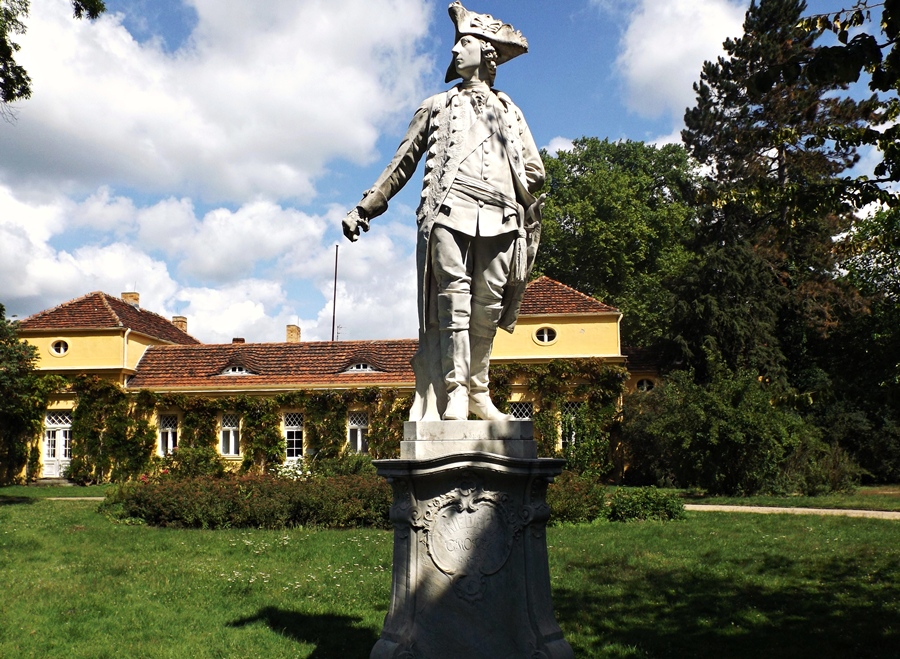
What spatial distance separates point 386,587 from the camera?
780cm

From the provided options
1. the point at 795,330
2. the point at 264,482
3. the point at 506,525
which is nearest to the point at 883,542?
the point at 506,525

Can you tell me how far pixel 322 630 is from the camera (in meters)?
6.23

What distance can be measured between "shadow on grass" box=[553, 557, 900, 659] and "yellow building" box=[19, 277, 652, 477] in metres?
16.5

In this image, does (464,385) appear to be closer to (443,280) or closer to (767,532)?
(443,280)

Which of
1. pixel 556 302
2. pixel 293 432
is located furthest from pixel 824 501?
pixel 293 432

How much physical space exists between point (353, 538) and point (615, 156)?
3179 centimetres

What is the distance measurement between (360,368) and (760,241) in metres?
14.0

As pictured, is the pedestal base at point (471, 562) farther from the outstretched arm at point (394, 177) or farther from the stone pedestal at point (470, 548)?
the outstretched arm at point (394, 177)

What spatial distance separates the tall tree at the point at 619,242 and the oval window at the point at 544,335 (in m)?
8.10

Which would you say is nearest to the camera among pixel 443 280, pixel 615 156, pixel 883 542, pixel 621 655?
pixel 443 280

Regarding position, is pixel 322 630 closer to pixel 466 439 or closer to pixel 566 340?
pixel 466 439

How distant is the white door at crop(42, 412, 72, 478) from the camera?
26750 millimetres

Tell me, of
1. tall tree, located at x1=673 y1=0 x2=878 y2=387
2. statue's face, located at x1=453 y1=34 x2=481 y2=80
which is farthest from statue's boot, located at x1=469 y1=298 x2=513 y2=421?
tall tree, located at x1=673 y1=0 x2=878 y2=387

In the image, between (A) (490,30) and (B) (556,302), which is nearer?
(A) (490,30)
